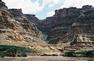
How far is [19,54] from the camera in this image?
190125mm

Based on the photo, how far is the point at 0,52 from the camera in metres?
188

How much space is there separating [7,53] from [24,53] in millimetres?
15074

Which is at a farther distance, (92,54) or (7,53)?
(92,54)

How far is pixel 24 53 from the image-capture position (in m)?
199

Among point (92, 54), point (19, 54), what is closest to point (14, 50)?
point (19, 54)

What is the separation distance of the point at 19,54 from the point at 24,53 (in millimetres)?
8954

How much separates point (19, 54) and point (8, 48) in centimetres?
1066

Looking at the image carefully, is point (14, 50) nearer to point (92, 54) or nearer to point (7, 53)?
point (7, 53)

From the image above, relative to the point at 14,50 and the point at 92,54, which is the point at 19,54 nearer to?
the point at 14,50

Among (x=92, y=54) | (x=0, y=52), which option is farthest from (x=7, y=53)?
(x=92, y=54)

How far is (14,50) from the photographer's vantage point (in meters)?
194

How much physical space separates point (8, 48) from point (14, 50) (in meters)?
5.41

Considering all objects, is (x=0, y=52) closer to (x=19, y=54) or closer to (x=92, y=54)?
(x=19, y=54)

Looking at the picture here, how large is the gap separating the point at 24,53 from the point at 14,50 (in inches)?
317
